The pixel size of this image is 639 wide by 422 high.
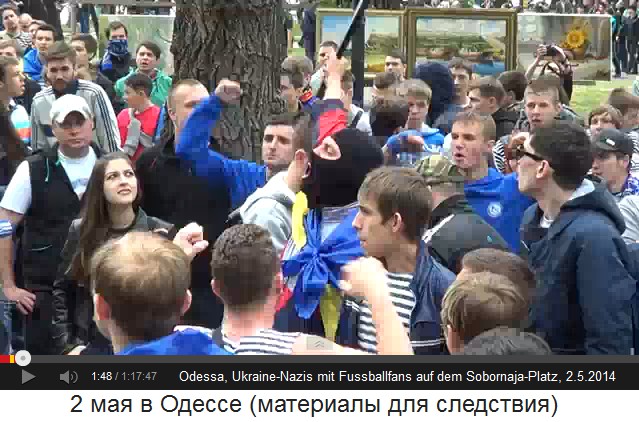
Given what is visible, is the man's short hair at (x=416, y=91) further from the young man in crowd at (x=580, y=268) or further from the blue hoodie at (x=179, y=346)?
the blue hoodie at (x=179, y=346)

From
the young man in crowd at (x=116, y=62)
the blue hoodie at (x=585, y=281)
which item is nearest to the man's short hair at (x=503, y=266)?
the blue hoodie at (x=585, y=281)

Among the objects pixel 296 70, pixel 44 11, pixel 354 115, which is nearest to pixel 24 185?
pixel 354 115

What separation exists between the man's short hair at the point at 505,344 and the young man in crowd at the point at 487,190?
2215mm

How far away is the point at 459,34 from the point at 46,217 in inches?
292

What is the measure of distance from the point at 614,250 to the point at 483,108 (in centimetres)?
380

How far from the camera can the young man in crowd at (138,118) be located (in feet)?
24.7

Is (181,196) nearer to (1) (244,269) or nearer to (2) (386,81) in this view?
(1) (244,269)

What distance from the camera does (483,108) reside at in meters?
7.78

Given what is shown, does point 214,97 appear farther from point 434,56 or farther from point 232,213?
point 434,56

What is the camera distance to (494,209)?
5.32 meters

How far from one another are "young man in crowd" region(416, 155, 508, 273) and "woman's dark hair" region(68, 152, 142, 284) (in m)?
1.35

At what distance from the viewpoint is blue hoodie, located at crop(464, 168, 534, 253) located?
528 centimetres

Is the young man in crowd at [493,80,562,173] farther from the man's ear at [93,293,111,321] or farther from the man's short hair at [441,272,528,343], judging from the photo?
the man's ear at [93,293,111,321]
